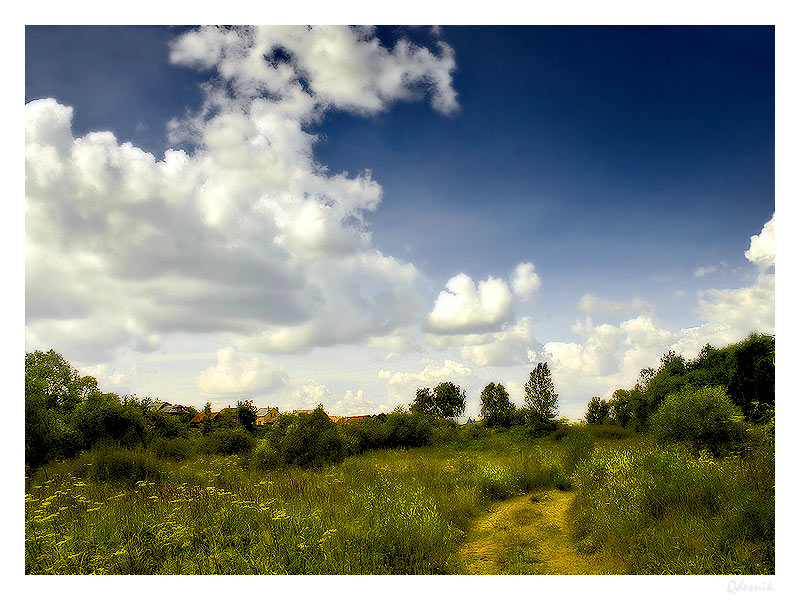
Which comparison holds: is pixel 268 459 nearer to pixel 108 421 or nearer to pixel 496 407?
pixel 108 421

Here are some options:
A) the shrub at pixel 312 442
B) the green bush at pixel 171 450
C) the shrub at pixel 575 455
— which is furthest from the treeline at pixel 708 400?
the green bush at pixel 171 450

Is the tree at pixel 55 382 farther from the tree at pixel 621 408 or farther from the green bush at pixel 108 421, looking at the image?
the tree at pixel 621 408

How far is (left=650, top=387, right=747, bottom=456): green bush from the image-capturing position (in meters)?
10.8

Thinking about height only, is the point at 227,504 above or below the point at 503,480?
above

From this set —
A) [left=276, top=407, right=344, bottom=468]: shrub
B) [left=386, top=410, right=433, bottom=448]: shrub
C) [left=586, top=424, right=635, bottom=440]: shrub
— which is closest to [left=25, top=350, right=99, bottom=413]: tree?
[left=276, top=407, right=344, bottom=468]: shrub

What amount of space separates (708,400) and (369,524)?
1032cm

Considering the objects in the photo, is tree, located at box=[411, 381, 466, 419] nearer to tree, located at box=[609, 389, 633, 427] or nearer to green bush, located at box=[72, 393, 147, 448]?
tree, located at box=[609, 389, 633, 427]

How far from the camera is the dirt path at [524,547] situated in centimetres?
540

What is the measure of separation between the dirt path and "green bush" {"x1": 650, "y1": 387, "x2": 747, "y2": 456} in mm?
4954

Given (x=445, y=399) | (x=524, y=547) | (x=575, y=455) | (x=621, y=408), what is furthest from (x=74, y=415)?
(x=445, y=399)

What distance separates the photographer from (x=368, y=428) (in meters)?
24.5
